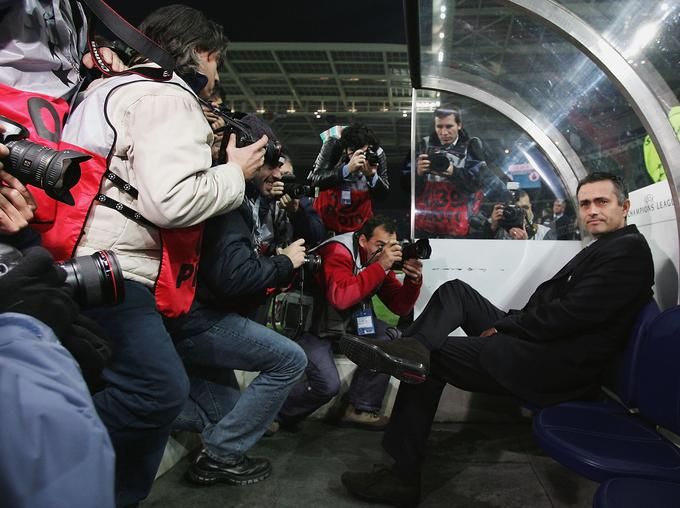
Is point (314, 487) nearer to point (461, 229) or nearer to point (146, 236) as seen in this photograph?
point (146, 236)

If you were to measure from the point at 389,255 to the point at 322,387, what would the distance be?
0.87 meters

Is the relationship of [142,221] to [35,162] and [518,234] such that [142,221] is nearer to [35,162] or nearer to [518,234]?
[35,162]

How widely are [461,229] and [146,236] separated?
2.95m

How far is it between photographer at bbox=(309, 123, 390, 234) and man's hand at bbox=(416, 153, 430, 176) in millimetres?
365

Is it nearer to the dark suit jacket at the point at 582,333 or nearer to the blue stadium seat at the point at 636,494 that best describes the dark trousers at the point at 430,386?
the dark suit jacket at the point at 582,333

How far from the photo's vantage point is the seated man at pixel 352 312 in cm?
322

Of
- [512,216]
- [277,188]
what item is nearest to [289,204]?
[277,188]

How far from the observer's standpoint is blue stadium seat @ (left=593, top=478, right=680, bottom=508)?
1.43 metres

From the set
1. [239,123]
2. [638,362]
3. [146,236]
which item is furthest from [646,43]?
[146,236]

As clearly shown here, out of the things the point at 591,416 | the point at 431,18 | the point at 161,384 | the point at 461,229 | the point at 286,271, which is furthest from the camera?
the point at 461,229

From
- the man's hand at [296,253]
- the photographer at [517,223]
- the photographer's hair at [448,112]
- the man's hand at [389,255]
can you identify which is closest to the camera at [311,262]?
the man's hand at [296,253]

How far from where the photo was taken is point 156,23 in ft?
6.64

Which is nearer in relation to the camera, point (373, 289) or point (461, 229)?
point (373, 289)

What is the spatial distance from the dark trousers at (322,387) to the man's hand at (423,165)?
144cm
